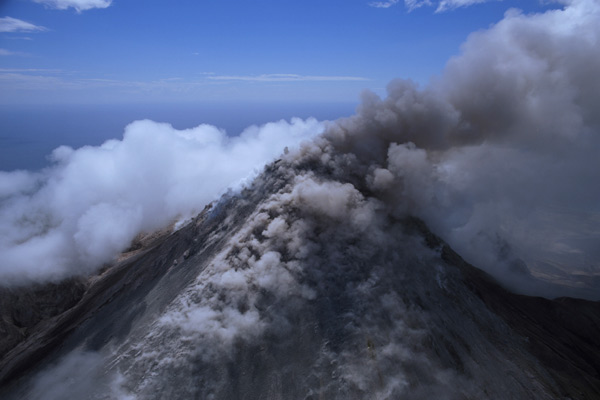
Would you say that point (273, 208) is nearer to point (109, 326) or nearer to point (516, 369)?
point (109, 326)

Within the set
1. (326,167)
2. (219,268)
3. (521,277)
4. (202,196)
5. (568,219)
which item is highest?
(326,167)

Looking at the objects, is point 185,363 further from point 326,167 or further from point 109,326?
point 326,167

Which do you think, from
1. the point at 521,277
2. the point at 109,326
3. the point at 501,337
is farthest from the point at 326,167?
the point at 521,277

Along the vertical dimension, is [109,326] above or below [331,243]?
below

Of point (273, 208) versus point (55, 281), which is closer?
point (273, 208)

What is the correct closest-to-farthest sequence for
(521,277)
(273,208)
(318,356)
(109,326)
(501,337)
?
1. (318,356)
2. (501,337)
3. (109,326)
4. (273,208)
5. (521,277)

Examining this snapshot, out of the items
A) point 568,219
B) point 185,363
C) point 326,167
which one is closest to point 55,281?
point 185,363

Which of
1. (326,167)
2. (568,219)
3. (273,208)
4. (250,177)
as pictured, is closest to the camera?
(273,208)
